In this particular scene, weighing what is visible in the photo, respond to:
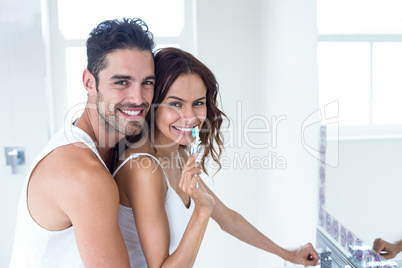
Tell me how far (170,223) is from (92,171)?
32 cm

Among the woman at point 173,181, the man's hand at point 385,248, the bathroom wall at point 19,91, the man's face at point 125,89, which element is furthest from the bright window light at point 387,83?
the bathroom wall at point 19,91

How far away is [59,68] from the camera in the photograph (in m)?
2.65

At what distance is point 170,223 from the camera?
3.87ft

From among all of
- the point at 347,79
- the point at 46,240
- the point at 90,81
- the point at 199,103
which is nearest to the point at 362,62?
the point at 347,79

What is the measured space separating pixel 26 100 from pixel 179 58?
1594 mm

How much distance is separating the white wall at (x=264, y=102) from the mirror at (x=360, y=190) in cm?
26

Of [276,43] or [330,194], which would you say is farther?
[276,43]

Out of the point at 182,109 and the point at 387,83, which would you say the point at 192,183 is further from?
the point at 387,83

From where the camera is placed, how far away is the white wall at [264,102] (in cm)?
184

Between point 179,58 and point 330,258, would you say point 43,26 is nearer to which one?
point 179,58

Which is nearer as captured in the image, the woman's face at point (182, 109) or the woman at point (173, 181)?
the woman at point (173, 181)

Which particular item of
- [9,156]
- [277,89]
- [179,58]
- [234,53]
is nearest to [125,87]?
[179,58]

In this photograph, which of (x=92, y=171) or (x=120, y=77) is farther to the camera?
(x=120, y=77)

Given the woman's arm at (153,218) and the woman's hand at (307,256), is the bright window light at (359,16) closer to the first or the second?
the woman's arm at (153,218)
